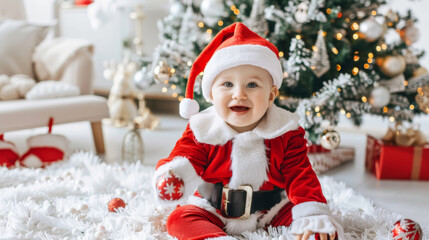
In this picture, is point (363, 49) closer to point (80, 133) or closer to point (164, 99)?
point (80, 133)

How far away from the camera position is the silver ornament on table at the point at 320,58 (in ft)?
4.76

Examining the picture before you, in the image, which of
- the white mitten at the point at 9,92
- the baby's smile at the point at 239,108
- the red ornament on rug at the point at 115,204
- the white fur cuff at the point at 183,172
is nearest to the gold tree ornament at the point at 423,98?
the baby's smile at the point at 239,108

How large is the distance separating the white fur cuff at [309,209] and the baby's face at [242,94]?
0.73 feet

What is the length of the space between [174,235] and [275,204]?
0.27 metres

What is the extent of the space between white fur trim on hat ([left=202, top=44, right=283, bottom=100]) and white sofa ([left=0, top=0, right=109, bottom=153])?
963 millimetres

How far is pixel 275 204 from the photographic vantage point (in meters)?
0.98

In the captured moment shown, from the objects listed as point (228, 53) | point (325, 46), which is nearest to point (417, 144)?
point (325, 46)

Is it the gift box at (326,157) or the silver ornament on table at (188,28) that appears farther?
the silver ornament on table at (188,28)

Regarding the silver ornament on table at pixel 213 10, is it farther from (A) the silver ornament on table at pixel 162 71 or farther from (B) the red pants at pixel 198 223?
(B) the red pants at pixel 198 223

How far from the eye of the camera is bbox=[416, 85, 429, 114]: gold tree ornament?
151 centimetres

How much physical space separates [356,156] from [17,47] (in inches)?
71.0

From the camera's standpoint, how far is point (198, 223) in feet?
2.85

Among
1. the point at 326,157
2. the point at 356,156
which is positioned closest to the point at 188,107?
the point at 326,157

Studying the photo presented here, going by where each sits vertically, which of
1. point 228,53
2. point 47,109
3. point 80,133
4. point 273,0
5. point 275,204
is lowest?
point 80,133
